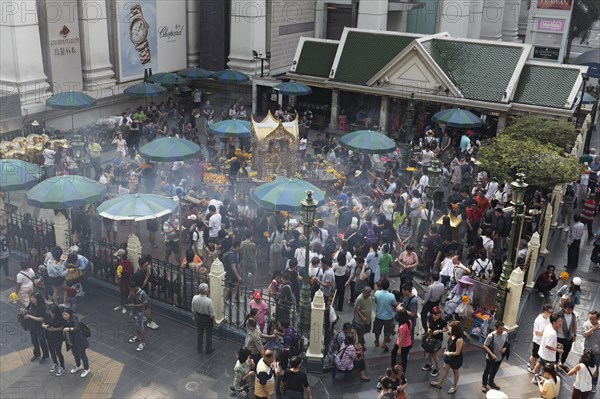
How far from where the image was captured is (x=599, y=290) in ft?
56.1

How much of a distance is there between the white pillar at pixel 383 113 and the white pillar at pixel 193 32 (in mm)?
12451

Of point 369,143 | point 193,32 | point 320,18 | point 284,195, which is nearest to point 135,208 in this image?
point 284,195

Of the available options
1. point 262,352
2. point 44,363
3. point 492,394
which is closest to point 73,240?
point 44,363

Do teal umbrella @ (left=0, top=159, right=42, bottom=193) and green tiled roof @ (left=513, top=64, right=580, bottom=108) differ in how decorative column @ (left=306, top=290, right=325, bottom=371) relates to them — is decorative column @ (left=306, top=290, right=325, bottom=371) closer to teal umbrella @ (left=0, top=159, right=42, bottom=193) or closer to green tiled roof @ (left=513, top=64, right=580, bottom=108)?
teal umbrella @ (left=0, top=159, right=42, bottom=193)

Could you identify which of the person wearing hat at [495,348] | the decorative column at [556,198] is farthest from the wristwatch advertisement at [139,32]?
the person wearing hat at [495,348]

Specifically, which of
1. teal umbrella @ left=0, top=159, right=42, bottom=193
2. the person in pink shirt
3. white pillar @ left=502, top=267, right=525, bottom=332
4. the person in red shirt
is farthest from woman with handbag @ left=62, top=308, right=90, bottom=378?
white pillar @ left=502, top=267, right=525, bottom=332

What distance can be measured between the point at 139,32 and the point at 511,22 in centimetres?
3116

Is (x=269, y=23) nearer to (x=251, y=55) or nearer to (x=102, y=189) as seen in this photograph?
(x=251, y=55)

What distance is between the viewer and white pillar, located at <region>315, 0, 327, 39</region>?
4012cm

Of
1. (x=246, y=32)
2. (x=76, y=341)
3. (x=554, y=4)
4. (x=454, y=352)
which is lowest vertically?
(x=76, y=341)

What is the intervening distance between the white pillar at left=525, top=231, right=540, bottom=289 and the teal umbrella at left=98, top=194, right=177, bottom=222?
29.2 feet

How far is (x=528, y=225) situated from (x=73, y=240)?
1231 cm

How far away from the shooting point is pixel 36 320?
12070 mm

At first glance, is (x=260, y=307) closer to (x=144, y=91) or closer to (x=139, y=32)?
(x=144, y=91)
